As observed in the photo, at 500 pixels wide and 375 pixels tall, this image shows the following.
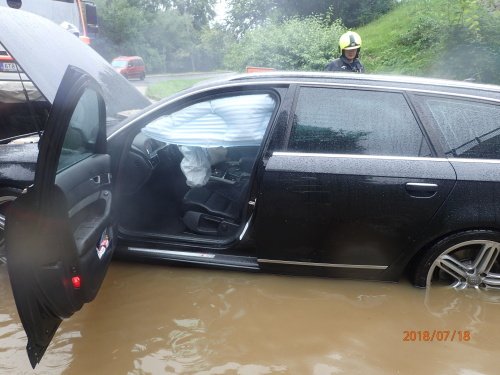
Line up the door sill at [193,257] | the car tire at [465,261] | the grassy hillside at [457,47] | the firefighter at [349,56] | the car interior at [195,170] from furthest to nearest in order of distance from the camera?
the grassy hillside at [457,47]
the firefighter at [349,56]
the car interior at [195,170]
the door sill at [193,257]
the car tire at [465,261]

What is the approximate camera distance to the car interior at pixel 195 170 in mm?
2996

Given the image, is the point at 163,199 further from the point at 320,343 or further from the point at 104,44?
the point at 104,44

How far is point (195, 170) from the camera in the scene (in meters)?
3.26

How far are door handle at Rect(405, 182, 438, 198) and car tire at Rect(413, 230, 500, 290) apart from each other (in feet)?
1.15

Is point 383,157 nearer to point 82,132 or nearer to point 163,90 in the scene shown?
point 82,132

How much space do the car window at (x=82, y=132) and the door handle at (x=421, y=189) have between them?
1.93 metres

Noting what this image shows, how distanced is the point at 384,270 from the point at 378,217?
41 cm

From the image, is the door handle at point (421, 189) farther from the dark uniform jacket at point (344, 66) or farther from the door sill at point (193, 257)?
the dark uniform jacket at point (344, 66)

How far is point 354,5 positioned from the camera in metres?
23.0

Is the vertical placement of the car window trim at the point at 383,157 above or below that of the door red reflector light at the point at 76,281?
above

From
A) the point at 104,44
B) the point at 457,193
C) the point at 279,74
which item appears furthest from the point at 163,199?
the point at 104,44

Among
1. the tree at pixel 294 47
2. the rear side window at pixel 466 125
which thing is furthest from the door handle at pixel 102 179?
the tree at pixel 294 47

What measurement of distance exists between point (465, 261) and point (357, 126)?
46.7 inches

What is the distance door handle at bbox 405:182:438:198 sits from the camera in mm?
2520
